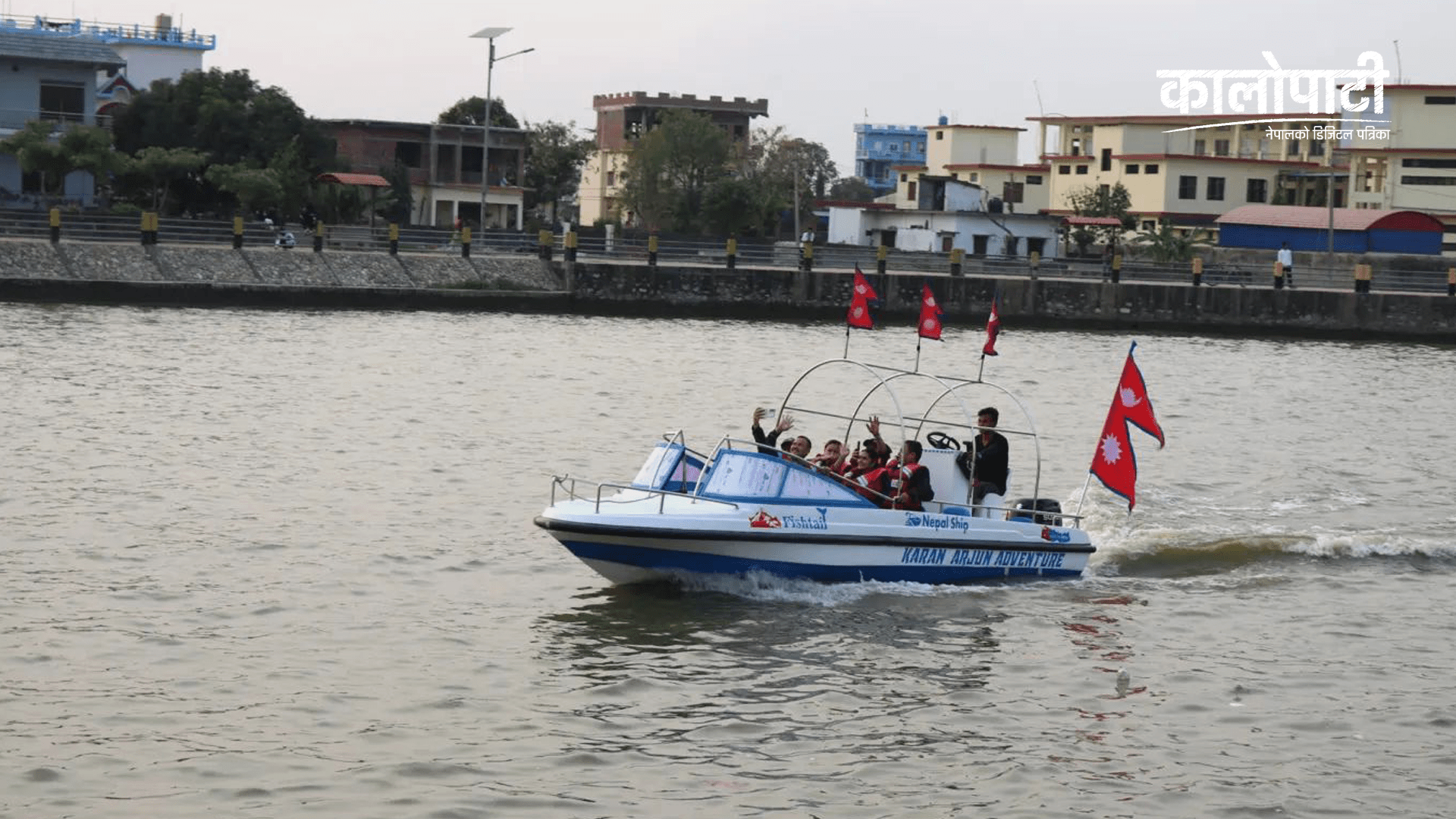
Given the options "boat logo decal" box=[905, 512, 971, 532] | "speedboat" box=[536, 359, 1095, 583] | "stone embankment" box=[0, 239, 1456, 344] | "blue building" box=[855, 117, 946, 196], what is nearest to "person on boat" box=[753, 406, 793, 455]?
"speedboat" box=[536, 359, 1095, 583]

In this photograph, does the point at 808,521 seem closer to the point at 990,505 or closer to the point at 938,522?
the point at 938,522

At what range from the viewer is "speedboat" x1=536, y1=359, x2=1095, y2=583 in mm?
15930

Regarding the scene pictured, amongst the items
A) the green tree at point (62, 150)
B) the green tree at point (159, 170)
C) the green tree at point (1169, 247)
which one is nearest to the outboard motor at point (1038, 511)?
the green tree at point (159, 170)

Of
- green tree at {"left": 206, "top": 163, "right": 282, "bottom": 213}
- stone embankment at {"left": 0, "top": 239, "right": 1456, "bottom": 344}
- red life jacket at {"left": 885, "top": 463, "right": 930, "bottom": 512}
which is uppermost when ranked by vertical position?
green tree at {"left": 206, "top": 163, "right": 282, "bottom": 213}

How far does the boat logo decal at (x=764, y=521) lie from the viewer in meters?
16.1

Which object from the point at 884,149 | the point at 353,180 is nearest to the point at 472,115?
the point at 353,180

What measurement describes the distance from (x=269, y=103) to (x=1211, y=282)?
33795 millimetres

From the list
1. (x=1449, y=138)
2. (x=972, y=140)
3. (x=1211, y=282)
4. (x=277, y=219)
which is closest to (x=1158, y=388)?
(x=1211, y=282)

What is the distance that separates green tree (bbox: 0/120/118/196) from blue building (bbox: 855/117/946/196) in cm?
12307

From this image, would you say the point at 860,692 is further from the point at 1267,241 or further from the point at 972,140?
the point at 972,140

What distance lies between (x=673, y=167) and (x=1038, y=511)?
2763 inches

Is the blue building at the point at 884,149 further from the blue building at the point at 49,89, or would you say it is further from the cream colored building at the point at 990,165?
the blue building at the point at 49,89

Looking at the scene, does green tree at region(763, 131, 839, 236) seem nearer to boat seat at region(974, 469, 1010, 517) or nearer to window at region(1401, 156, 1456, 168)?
window at region(1401, 156, 1456, 168)

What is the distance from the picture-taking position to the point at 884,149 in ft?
594
